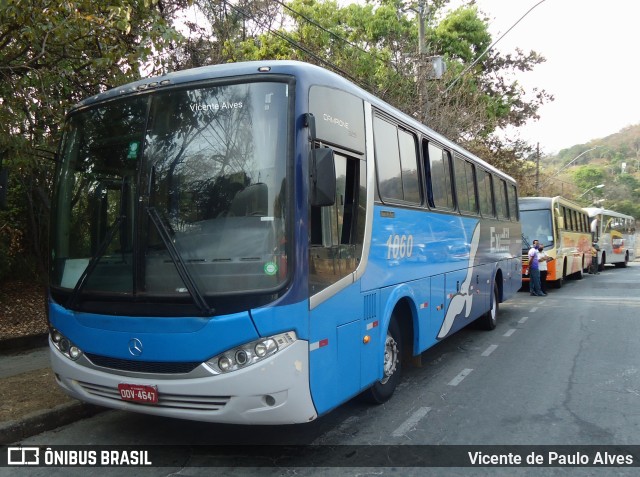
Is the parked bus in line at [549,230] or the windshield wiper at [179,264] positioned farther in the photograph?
the parked bus in line at [549,230]

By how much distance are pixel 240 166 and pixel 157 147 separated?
0.70 metres

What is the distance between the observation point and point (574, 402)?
582cm

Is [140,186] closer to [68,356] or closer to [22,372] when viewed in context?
[68,356]

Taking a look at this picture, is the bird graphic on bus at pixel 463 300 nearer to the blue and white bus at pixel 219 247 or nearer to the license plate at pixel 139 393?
the blue and white bus at pixel 219 247

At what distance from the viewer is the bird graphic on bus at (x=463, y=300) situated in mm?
7504

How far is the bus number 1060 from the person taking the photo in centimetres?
555

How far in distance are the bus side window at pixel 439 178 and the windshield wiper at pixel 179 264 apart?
387 cm

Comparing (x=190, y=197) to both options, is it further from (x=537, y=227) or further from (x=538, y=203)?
(x=538, y=203)

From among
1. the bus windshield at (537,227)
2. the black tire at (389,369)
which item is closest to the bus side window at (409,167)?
the black tire at (389,369)

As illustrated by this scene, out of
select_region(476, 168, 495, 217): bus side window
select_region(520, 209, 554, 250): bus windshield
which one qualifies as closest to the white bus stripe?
select_region(476, 168, 495, 217): bus side window

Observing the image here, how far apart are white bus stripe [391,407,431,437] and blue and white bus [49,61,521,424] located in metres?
0.54

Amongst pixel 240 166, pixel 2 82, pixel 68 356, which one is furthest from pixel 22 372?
pixel 240 166

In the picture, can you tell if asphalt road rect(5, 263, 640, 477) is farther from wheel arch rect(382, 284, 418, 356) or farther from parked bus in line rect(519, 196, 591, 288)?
parked bus in line rect(519, 196, 591, 288)

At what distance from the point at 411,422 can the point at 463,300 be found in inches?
139
